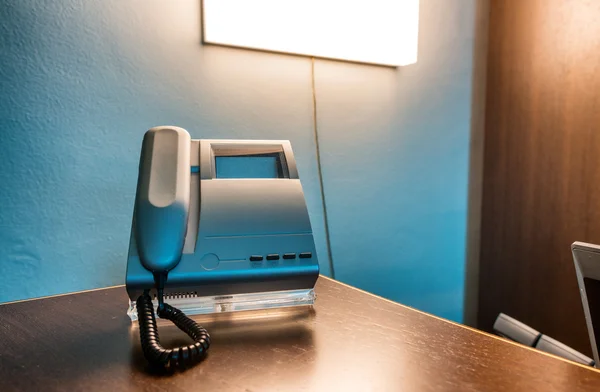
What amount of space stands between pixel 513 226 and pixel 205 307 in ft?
3.77

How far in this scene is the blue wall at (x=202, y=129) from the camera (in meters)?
0.85

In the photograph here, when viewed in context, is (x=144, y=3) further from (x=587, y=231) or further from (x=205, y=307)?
(x=587, y=231)

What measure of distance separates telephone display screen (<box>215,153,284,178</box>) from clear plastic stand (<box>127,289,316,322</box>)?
0.70 feet

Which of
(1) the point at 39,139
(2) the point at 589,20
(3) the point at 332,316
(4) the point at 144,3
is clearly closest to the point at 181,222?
(3) the point at 332,316

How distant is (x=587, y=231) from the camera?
3.86ft

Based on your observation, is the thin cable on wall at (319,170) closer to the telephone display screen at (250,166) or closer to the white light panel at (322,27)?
the white light panel at (322,27)

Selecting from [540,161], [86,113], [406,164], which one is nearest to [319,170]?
[406,164]

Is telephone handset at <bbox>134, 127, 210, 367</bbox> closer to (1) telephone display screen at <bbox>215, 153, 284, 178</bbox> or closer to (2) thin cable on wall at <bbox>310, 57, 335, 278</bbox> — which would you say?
(1) telephone display screen at <bbox>215, 153, 284, 178</bbox>

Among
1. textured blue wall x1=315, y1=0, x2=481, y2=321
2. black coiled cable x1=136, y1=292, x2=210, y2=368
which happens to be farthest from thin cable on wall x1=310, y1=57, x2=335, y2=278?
black coiled cable x1=136, y1=292, x2=210, y2=368

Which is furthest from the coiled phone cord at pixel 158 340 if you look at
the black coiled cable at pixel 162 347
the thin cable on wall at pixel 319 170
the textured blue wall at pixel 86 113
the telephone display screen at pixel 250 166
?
the thin cable on wall at pixel 319 170

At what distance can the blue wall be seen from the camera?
0.85 meters

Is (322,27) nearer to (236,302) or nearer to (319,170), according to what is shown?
(319,170)

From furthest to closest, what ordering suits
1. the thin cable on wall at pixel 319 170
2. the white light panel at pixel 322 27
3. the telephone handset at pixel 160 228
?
the thin cable on wall at pixel 319 170 → the white light panel at pixel 322 27 → the telephone handset at pixel 160 228

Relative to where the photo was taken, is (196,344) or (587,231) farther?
(587,231)
